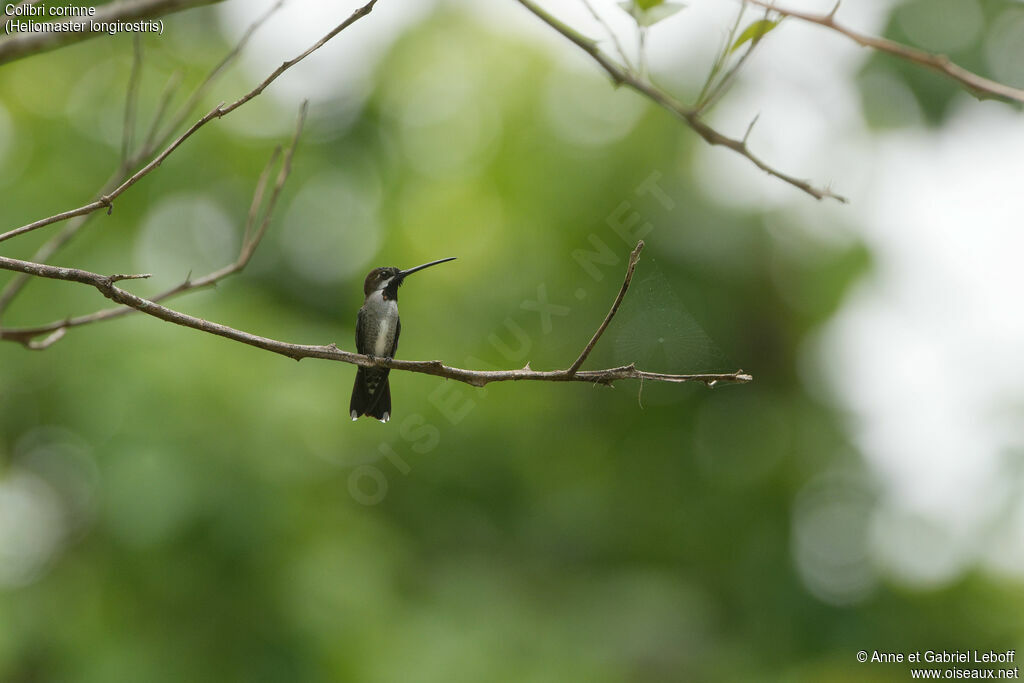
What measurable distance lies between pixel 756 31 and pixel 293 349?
4.97 ft

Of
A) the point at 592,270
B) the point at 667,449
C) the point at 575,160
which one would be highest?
the point at 575,160

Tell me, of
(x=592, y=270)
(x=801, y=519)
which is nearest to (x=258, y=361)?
(x=592, y=270)

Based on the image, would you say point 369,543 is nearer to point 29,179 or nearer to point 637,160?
point 29,179

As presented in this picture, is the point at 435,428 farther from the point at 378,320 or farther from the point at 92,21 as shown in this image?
the point at 92,21

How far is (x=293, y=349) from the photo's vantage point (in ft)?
7.34

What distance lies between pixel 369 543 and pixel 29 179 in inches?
193

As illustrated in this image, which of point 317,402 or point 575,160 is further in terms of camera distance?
point 575,160

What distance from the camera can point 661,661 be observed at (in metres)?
10.0

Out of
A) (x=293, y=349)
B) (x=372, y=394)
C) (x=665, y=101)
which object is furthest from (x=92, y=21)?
(x=372, y=394)

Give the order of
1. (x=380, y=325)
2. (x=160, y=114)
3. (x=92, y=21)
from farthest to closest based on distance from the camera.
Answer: (x=380, y=325) → (x=160, y=114) → (x=92, y=21)

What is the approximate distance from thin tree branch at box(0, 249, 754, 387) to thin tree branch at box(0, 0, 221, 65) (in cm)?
52

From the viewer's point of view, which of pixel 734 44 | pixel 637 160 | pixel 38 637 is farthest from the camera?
pixel 637 160

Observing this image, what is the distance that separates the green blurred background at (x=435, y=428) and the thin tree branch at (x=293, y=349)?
405cm
